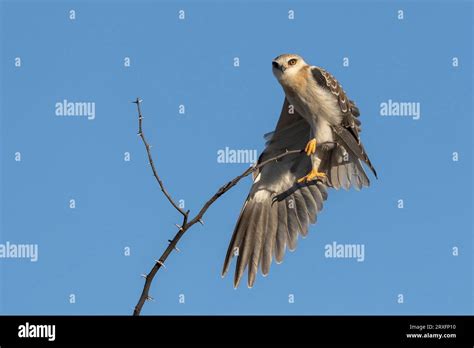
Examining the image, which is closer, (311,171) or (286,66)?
(286,66)

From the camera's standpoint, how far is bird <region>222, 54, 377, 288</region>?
8.38 metres

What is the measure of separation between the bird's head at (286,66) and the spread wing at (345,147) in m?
0.20

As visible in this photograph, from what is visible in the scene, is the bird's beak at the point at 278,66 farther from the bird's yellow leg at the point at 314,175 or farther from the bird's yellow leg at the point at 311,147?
the bird's yellow leg at the point at 314,175

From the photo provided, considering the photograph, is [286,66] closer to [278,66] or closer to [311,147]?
[278,66]

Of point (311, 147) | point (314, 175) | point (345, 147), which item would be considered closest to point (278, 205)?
point (314, 175)

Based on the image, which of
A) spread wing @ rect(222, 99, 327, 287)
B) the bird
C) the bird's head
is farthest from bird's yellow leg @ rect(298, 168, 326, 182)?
the bird's head

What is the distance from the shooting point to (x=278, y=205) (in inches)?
375

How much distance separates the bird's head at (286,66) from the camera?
8398 millimetres

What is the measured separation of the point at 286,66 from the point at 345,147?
1083 millimetres

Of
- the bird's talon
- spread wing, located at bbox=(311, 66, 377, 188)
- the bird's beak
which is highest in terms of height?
the bird's beak

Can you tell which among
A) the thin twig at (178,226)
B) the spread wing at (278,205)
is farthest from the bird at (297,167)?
the thin twig at (178,226)

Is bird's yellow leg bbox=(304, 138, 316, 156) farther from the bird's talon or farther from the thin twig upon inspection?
the thin twig

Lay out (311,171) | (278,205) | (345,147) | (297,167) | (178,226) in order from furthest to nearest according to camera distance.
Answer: (278,205), (297,167), (311,171), (345,147), (178,226)
